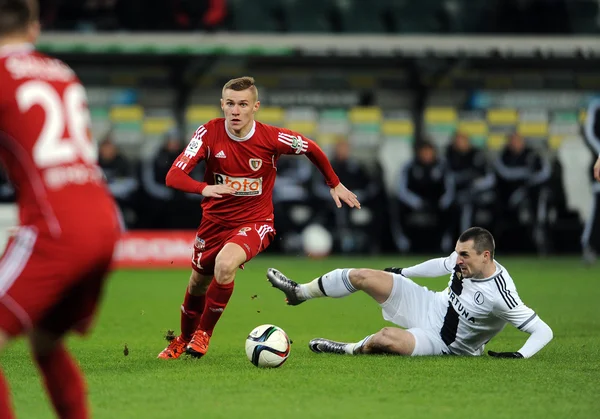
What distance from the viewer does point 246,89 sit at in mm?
7758

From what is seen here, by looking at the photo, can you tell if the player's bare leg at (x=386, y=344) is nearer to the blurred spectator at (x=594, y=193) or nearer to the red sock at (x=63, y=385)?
the blurred spectator at (x=594, y=193)

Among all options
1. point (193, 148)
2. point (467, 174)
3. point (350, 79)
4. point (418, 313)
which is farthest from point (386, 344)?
point (350, 79)

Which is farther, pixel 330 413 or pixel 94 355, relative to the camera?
pixel 94 355

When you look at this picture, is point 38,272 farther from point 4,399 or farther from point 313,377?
point 313,377

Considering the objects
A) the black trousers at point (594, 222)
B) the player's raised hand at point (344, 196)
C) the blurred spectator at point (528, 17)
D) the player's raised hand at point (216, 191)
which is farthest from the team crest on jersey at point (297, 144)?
the blurred spectator at point (528, 17)

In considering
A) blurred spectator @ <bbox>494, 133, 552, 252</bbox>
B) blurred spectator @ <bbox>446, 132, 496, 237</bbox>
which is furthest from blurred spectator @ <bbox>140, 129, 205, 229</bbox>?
blurred spectator @ <bbox>494, 133, 552, 252</bbox>

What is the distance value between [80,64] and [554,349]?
13625 mm

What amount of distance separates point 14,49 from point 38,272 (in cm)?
91

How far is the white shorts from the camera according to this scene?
307 inches

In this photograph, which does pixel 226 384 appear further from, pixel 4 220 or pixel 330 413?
pixel 4 220

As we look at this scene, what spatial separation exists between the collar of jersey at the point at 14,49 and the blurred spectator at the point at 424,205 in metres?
13.6

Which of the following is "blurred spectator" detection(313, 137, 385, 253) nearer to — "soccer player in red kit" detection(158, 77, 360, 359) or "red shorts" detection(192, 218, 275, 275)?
"soccer player in red kit" detection(158, 77, 360, 359)

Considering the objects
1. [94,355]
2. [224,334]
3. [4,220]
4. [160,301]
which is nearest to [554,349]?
[224,334]

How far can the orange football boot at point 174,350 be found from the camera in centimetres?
771
